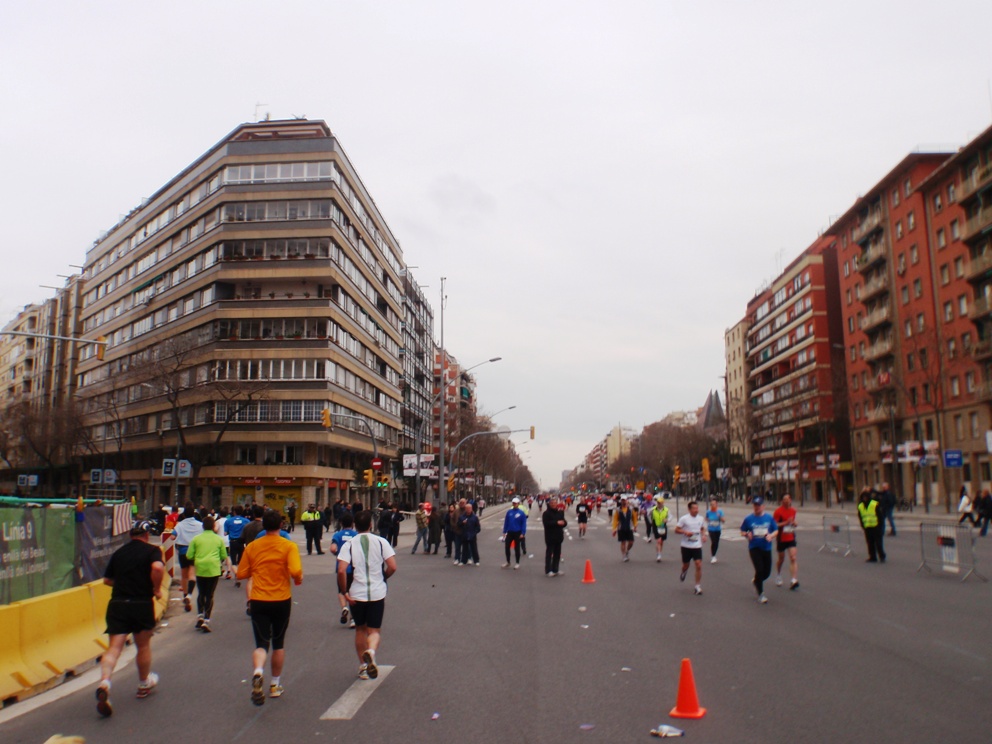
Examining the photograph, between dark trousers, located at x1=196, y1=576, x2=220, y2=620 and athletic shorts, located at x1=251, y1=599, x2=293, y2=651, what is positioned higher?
athletic shorts, located at x1=251, y1=599, x2=293, y2=651

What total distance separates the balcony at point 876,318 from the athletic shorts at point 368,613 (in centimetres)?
6552

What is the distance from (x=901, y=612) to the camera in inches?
471

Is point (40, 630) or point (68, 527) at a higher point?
point (68, 527)

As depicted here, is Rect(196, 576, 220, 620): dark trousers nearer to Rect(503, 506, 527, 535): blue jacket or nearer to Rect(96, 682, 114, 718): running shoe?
Rect(96, 682, 114, 718): running shoe

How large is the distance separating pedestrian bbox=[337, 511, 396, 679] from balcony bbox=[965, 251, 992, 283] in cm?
5280

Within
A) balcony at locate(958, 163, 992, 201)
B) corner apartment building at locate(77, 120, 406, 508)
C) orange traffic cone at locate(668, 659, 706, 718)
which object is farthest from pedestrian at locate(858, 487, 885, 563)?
balcony at locate(958, 163, 992, 201)

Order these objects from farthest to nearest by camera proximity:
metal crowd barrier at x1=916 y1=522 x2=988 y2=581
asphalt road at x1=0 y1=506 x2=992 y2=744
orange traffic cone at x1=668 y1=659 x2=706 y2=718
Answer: metal crowd barrier at x1=916 y1=522 x2=988 y2=581 < orange traffic cone at x1=668 y1=659 x2=706 y2=718 < asphalt road at x1=0 y1=506 x2=992 y2=744

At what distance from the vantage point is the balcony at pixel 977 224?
51188 millimetres

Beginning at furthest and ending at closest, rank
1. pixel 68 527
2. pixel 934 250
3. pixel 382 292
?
1. pixel 382 292
2. pixel 934 250
3. pixel 68 527

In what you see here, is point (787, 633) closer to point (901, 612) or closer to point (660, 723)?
point (901, 612)

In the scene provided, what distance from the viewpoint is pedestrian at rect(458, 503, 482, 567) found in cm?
2156

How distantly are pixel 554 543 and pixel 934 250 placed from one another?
51.3 m

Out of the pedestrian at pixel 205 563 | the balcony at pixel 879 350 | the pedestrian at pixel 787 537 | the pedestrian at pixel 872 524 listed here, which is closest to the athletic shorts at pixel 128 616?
the pedestrian at pixel 205 563

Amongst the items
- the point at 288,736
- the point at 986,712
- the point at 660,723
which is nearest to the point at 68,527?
the point at 288,736
